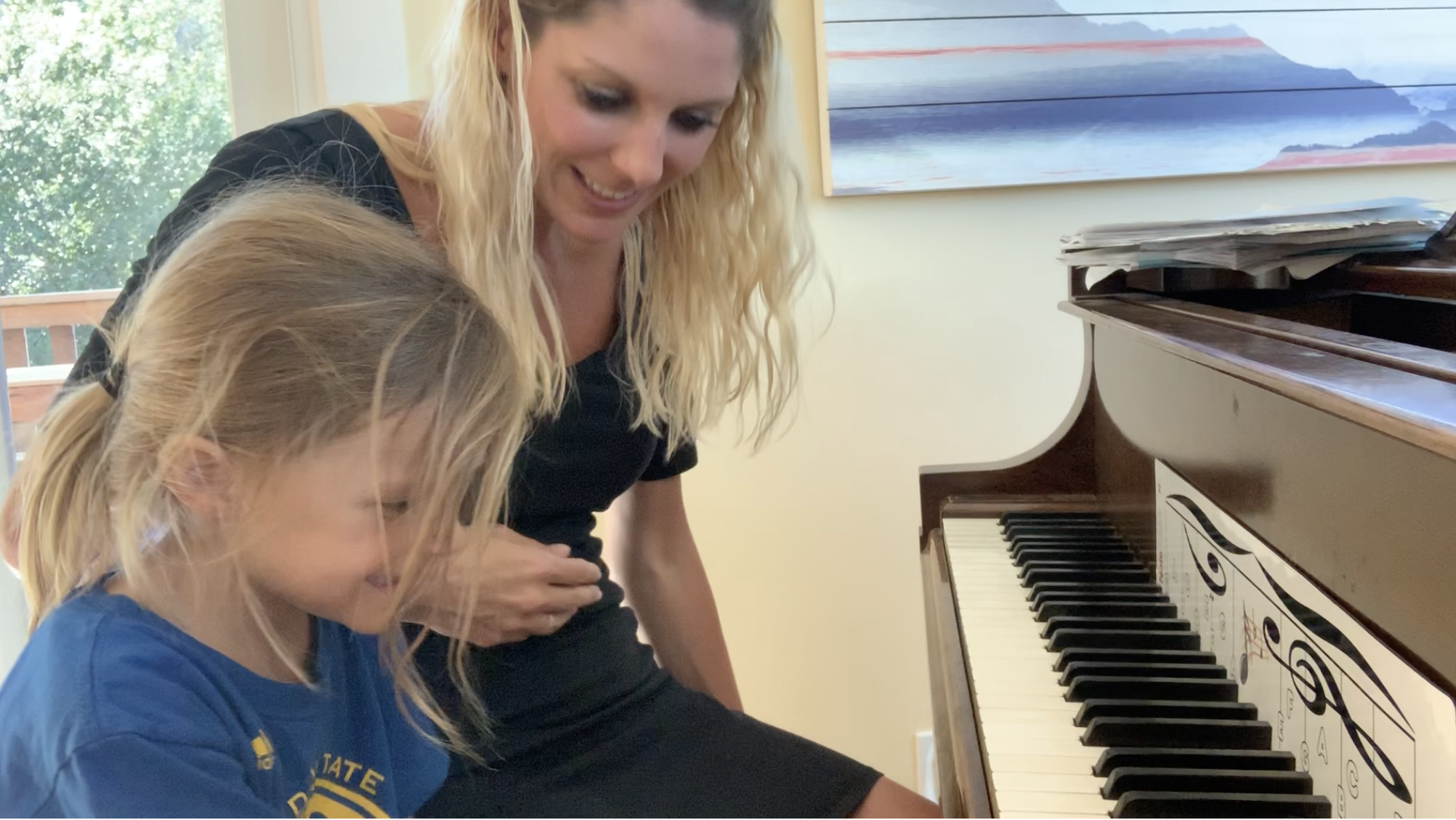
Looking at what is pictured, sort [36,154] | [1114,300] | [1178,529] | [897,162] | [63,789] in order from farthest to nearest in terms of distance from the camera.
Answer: [897,162] < [36,154] < [1114,300] < [1178,529] < [63,789]

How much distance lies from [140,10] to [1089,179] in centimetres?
142

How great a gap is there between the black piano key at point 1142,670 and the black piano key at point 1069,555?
0.84 feet

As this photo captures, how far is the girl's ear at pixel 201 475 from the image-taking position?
70 centimetres

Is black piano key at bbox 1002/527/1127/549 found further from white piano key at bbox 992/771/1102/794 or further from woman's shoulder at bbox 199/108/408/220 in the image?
woman's shoulder at bbox 199/108/408/220

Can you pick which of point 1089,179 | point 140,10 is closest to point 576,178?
point 140,10

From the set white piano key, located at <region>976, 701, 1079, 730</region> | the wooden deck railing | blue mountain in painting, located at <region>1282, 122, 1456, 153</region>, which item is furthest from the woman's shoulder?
blue mountain in painting, located at <region>1282, 122, 1456, 153</region>

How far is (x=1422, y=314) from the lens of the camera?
1.03m

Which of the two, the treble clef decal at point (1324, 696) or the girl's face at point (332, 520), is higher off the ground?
the girl's face at point (332, 520)

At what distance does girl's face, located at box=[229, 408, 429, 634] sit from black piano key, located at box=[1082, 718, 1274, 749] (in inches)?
19.8

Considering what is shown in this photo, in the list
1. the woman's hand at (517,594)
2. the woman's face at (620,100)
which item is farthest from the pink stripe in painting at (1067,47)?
the woman's hand at (517,594)

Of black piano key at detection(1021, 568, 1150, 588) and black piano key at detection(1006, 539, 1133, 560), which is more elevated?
black piano key at detection(1006, 539, 1133, 560)

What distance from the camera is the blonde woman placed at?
96 cm

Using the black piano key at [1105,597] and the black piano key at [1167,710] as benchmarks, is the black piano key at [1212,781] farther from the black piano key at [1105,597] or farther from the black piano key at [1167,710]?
the black piano key at [1105,597]

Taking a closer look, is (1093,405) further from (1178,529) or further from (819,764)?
(819,764)
